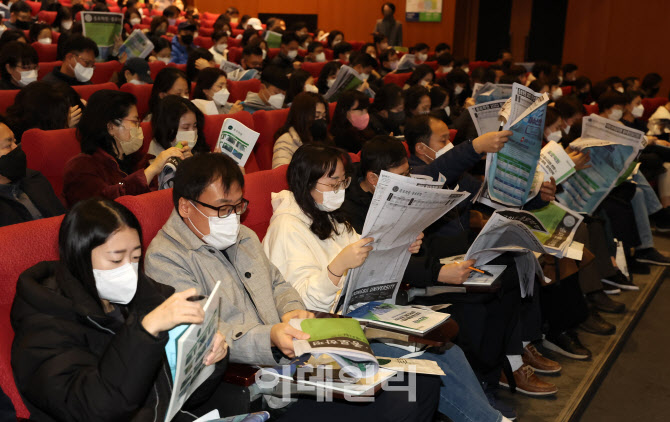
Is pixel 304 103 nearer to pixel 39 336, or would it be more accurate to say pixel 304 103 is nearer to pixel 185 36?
pixel 39 336

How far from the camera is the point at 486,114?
371cm

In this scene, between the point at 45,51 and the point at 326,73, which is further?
the point at 45,51

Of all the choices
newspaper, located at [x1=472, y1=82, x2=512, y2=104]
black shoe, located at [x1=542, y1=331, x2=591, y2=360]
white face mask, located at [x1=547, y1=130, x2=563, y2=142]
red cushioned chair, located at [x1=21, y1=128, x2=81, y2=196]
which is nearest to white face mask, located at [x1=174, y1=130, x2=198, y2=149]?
red cushioned chair, located at [x1=21, y1=128, x2=81, y2=196]

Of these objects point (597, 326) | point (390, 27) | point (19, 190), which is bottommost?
point (597, 326)

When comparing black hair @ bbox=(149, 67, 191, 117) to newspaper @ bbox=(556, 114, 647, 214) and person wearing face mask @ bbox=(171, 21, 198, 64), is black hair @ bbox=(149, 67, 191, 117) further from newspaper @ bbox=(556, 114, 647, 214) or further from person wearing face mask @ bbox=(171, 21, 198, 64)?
person wearing face mask @ bbox=(171, 21, 198, 64)

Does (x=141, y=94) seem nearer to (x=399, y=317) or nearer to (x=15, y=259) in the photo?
(x=15, y=259)

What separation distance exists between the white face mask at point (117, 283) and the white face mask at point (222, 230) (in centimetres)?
44

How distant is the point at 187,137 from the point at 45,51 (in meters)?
4.47

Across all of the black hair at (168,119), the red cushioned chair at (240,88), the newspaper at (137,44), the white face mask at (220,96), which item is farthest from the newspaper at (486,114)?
the newspaper at (137,44)

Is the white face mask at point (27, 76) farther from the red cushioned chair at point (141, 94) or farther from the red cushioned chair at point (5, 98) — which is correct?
the red cushioned chair at point (141, 94)

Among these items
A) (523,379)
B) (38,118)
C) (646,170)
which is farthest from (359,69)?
(523,379)

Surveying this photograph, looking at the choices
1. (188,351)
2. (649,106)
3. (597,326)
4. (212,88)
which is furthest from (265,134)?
(649,106)

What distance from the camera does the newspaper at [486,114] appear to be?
3.62m

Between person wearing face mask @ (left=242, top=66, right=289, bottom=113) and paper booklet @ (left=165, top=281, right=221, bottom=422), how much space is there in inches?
163
